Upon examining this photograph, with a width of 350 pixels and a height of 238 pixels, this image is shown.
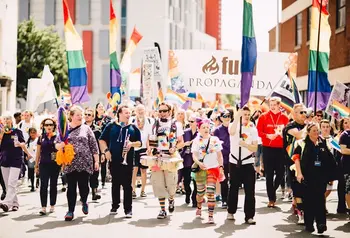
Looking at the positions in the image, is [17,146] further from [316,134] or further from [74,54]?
[316,134]

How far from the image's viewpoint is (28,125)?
1653 cm

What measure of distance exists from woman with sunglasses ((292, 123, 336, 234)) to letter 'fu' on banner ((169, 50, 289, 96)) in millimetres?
9726

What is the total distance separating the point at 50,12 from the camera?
58.7 metres

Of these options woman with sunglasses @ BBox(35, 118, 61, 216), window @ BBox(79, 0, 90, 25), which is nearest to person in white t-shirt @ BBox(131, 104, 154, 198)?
woman with sunglasses @ BBox(35, 118, 61, 216)

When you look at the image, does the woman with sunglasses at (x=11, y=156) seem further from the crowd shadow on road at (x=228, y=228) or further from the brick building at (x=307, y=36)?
the brick building at (x=307, y=36)

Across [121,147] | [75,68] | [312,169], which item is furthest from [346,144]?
[75,68]

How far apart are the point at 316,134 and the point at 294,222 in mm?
1774

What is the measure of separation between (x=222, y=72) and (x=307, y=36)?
1052 cm

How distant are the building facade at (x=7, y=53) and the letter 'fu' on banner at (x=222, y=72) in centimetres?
1191

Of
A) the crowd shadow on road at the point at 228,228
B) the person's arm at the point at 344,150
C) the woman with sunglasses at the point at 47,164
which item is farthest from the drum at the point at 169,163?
the person's arm at the point at 344,150

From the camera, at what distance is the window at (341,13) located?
2374cm

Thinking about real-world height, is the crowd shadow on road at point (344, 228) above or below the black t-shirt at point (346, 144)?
below

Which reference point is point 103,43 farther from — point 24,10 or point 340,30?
point 340,30

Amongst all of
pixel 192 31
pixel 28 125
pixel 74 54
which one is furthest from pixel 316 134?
pixel 192 31
